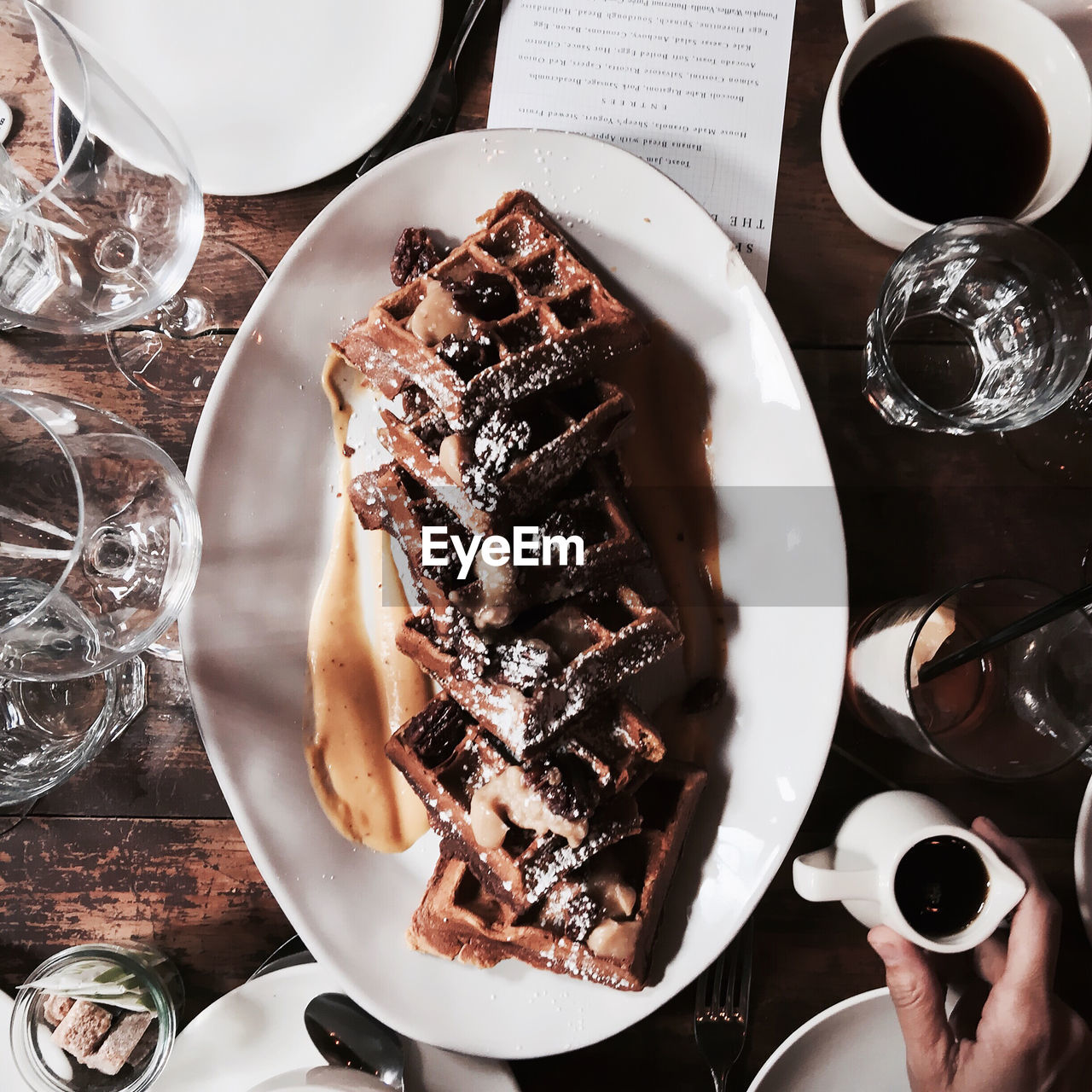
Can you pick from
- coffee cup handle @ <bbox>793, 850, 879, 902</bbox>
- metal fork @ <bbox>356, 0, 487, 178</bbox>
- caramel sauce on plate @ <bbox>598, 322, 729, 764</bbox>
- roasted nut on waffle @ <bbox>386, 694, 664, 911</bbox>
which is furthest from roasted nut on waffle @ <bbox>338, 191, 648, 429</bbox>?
coffee cup handle @ <bbox>793, 850, 879, 902</bbox>

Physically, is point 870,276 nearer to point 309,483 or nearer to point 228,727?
point 309,483

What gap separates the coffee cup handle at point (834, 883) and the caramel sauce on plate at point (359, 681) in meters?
0.67

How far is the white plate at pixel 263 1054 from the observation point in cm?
145

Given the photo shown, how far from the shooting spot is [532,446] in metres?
1.29

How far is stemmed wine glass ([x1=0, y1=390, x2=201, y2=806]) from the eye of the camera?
1.32m

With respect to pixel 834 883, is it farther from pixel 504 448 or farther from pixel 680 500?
pixel 504 448

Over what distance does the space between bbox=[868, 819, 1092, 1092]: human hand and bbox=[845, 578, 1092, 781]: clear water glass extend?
0.16 metres

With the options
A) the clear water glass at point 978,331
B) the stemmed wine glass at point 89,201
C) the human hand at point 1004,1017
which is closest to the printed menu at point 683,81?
the clear water glass at point 978,331

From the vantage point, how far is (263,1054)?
1457 mm

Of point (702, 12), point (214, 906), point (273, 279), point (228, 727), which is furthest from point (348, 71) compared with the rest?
point (214, 906)

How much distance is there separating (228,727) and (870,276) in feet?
4.69

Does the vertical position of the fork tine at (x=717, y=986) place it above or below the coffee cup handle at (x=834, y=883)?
below

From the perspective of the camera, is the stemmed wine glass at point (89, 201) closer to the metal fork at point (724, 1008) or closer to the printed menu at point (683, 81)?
the printed menu at point (683, 81)

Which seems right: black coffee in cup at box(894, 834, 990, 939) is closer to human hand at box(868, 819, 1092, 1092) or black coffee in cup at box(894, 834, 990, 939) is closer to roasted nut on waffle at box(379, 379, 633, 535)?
human hand at box(868, 819, 1092, 1092)
